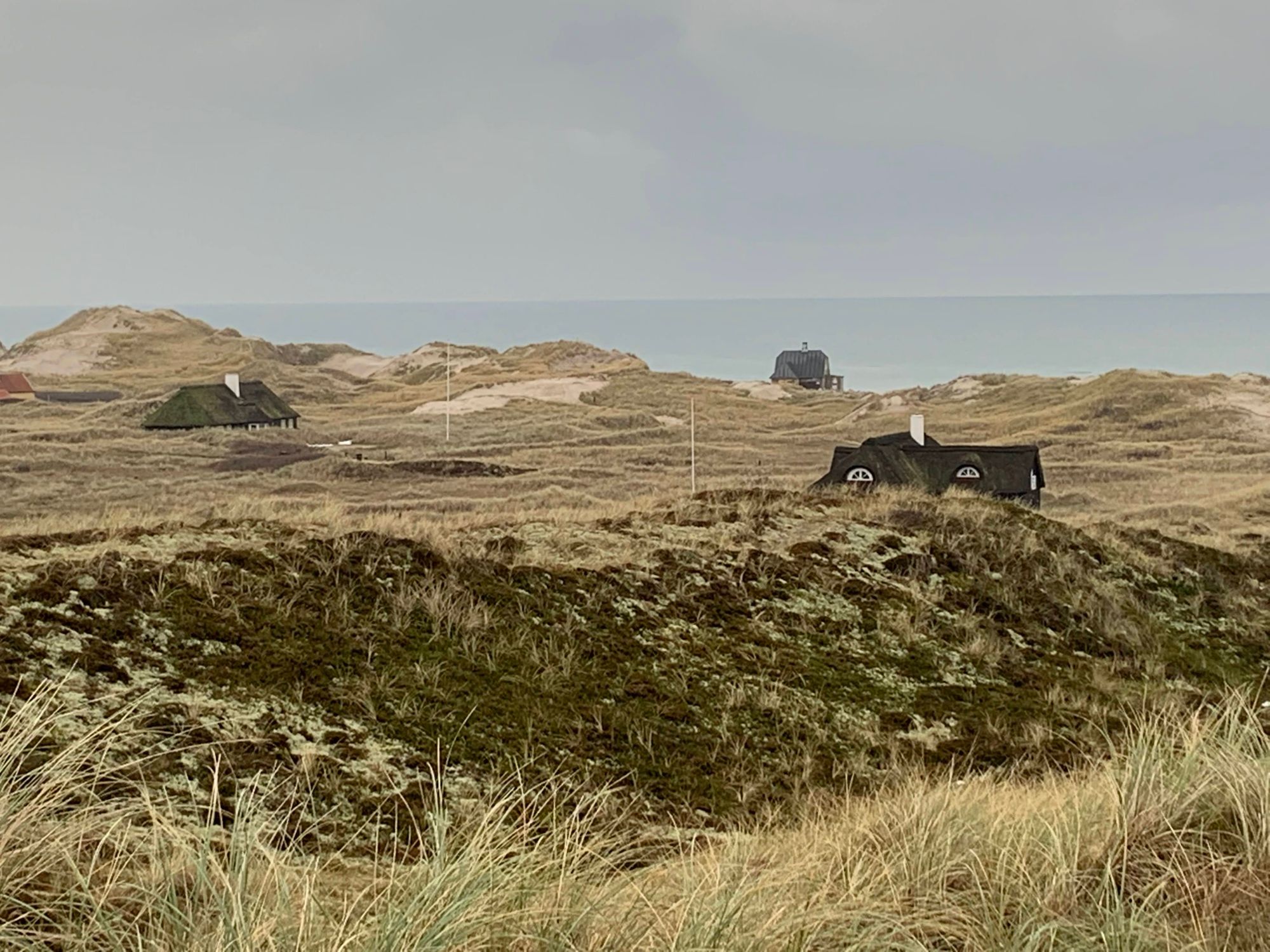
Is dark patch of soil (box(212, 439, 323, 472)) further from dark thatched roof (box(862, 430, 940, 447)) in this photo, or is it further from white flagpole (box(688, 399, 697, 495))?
dark thatched roof (box(862, 430, 940, 447))

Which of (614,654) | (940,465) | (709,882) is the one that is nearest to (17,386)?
(940,465)

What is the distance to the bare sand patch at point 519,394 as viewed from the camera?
341ft

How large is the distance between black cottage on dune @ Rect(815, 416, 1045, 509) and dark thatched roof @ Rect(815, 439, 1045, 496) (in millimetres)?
25

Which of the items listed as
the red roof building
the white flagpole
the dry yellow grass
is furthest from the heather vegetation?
the red roof building

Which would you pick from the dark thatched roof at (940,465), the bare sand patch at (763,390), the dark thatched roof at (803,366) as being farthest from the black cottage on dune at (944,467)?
the dark thatched roof at (803,366)

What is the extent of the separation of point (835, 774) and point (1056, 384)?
112891 mm

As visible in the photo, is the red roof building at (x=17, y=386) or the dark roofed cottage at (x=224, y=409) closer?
the dark roofed cottage at (x=224, y=409)

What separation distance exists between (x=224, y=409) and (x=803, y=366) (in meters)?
95.6

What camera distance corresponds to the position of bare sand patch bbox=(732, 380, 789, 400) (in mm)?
128375

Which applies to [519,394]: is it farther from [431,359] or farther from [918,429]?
[918,429]

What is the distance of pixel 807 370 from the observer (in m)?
161

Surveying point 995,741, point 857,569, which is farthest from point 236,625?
point 857,569

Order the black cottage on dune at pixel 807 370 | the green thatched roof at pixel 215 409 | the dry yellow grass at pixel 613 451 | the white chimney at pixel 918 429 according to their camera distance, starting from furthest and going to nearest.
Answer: the black cottage on dune at pixel 807 370 < the green thatched roof at pixel 215 409 < the white chimney at pixel 918 429 < the dry yellow grass at pixel 613 451

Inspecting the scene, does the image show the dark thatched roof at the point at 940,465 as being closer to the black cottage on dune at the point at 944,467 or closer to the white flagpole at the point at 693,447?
the black cottage on dune at the point at 944,467
